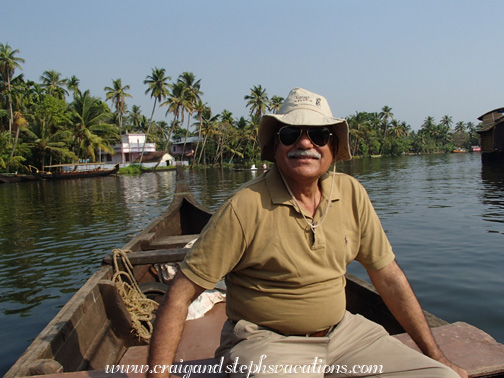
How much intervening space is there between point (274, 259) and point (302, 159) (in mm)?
446

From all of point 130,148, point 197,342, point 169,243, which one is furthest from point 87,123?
point 197,342

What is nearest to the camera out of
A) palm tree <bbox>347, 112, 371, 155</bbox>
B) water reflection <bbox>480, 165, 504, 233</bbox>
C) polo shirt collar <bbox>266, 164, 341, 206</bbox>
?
polo shirt collar <bbox>266, 164, 341, 206</bbox>

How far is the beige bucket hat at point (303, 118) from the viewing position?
1720 millimetres

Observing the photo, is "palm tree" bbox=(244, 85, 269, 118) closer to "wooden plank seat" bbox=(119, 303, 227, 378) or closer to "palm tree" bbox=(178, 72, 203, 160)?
"palm tree" bbox=(178, 72, 203, 160)

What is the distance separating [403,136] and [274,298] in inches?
4000

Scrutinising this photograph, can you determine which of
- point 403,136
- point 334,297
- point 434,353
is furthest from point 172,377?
point 403,136

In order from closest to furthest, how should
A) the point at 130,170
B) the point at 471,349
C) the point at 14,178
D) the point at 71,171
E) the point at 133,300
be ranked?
the point at 471,349
the point at 133,300
the point at 14,178
the point at 71,171
the point at 130,170

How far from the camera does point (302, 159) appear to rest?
171 cm

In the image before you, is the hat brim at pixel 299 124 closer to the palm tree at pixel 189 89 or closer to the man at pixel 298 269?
the man at pixel 298 269

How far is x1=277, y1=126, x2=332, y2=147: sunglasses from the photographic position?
1.73 meters

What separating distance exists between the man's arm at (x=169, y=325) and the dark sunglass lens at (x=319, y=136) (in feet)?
2.60

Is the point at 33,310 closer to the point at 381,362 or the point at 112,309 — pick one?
the point at 112,309

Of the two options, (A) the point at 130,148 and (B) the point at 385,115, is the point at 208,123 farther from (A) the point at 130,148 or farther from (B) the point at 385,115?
(B) the point at 385,115

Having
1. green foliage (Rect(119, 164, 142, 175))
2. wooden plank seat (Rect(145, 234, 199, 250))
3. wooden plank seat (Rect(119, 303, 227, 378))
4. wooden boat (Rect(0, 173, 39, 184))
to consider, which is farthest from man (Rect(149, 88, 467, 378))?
green foliage (Rect(119, 164, 142, 175))
